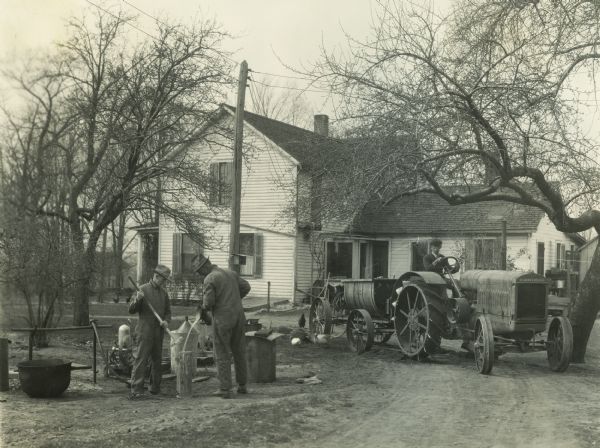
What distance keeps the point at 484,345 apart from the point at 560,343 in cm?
147

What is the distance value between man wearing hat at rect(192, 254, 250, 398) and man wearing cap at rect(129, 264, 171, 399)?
1.62 ft

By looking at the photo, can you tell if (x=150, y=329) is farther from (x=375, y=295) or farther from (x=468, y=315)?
(x=375, y=295)

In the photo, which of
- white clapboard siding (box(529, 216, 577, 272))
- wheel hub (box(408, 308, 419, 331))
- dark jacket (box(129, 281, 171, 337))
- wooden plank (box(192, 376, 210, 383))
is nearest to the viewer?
dark jacket (box(129, 281, 171, 337))

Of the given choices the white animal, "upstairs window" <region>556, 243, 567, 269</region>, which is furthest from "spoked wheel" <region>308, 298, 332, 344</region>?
"upstairs window" <region>556, 243, 567, 269</region>

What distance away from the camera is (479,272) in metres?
11.7

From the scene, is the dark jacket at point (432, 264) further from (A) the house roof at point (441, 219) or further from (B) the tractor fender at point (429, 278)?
(A) the house roof at point (441, 219)

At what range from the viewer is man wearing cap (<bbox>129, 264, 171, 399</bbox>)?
826cm

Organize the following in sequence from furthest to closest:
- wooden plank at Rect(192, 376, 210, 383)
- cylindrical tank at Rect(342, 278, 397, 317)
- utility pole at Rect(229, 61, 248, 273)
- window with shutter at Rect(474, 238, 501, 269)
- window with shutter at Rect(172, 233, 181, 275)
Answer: window with shutter at Rect(172, 233, 181, 275) → window with shutter at Rect(474, 238, 501, 269) → utility pole at Rect(229, 61, 248, 273) → cylindrical tank at Rect(342, 278, 397, 317) → wooden plank at Rect(192, 376, 210, 383)

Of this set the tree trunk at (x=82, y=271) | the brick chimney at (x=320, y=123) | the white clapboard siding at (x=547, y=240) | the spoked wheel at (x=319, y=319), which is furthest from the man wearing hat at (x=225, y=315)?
the brick chimney at (x=320, y=123)

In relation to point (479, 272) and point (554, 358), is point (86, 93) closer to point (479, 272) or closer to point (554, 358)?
point (479, 272)

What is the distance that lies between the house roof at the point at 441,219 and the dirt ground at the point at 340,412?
1511 centimetres

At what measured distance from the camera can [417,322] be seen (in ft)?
37.3

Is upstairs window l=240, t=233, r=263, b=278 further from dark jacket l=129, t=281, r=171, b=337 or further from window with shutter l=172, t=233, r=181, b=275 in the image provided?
dark jacket l=129, t=281, r=171, b=337

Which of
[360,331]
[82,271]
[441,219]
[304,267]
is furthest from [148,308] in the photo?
[441,219]
